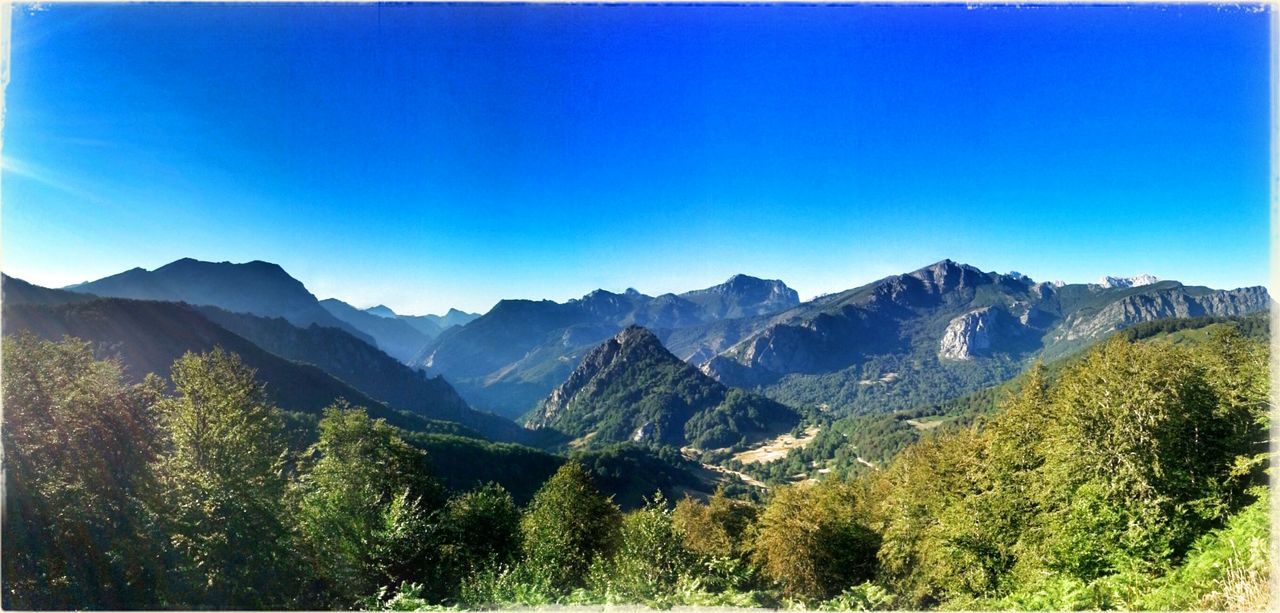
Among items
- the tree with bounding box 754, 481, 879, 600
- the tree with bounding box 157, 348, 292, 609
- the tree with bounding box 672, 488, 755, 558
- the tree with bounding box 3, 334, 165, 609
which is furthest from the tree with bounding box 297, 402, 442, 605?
the tree with bounding box 672, 488, 755, 558

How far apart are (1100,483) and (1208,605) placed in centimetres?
1458

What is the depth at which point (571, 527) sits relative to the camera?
29266mm

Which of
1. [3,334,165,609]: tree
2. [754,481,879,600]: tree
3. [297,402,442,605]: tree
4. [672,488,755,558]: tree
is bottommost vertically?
[672,488,755,558]: tree

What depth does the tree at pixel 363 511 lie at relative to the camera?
17688 millimetres

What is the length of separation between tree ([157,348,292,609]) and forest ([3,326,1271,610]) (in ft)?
0.26

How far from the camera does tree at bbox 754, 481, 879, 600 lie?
91.8ft

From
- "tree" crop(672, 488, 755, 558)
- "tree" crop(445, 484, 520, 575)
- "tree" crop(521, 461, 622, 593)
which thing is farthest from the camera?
"tree" crop(672, 488, 755, 558)

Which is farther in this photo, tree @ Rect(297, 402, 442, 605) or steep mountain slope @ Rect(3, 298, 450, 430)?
steep mountain slope @ Rect(3, 298, 450, 430)

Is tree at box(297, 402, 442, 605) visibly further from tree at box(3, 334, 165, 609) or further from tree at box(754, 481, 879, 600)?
tree at box(754, 481, 879, 600)

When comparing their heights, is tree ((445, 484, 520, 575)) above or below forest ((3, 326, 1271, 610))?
below

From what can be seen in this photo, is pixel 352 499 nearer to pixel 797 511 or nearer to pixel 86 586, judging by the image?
pixel 86 586

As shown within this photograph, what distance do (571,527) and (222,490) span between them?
17.2 meters

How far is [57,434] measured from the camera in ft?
49.5

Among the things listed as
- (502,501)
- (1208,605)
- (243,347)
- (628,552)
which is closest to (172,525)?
(628,552)
